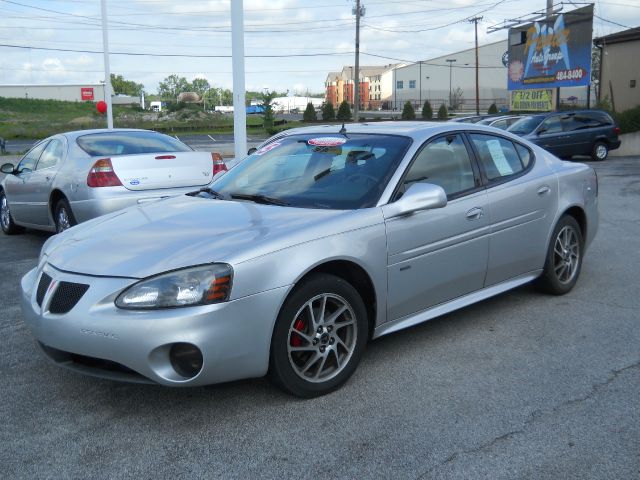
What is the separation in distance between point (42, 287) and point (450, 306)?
257 cm

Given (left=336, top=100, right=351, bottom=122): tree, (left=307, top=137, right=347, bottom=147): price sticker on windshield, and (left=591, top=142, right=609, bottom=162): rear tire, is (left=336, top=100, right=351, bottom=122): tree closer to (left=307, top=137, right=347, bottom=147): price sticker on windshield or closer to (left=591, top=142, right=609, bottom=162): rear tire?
(left=591, top=142, right=609, bottom=162): rear tire

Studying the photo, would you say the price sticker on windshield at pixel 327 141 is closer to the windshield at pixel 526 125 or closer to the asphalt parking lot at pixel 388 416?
the asphalt parking lot at pixel 388 416

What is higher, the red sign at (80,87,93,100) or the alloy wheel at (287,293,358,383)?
the red sign at (80,87,93,100)

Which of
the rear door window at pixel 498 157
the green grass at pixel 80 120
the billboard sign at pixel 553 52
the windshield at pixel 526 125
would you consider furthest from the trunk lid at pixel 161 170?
the green grass at pixel 80 120

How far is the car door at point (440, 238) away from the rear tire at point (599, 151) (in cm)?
1836

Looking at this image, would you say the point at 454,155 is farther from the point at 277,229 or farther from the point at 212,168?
the point at 212,168

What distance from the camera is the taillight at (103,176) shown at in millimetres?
7719

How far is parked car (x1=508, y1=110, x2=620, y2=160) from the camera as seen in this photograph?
814 inches

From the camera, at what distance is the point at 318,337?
3.88 m

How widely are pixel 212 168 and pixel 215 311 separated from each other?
514 centimetres

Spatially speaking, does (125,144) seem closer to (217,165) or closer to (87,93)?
(217,165)

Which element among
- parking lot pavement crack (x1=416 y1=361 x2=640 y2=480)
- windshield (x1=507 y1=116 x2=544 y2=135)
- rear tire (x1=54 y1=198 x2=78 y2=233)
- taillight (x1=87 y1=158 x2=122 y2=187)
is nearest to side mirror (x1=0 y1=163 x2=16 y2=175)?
rear tire (x1=54 y1=198 x2=78 y2=233)

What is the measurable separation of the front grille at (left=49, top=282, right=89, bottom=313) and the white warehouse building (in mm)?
79831

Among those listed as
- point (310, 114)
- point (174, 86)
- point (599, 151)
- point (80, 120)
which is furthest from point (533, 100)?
point (174, 86)
